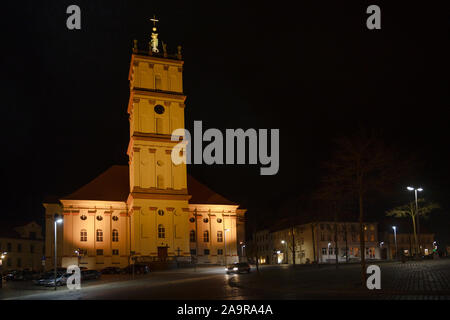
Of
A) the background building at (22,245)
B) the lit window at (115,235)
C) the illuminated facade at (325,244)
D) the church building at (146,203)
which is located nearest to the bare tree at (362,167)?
the church building at (146,203)

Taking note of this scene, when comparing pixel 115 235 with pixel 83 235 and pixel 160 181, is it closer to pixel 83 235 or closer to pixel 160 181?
pixel 83 235

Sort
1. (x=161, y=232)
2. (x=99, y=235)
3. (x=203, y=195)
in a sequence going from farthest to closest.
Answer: (x=203, y=195), (x=99, y=235), (x=161, y=232)

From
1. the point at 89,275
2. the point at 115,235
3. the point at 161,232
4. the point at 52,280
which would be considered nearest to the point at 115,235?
the point at 115,235

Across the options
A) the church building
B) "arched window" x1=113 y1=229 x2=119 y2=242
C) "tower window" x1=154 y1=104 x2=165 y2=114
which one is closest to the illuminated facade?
the church building

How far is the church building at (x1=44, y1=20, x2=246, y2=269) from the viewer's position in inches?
2630

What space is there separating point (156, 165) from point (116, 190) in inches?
396

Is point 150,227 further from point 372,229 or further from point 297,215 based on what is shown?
point 372,229

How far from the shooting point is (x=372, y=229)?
9919 cm

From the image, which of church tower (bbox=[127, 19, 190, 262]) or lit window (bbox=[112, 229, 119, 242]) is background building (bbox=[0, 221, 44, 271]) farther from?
church tower (bbox=[127, 19, 190, 262])

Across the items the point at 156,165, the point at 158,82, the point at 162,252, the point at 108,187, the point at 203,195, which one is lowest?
the point at 162,252

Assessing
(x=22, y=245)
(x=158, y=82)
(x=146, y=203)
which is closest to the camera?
(x=146, y=203)

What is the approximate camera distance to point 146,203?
67000 millimetres
